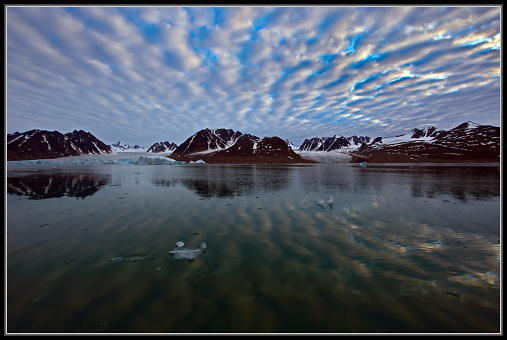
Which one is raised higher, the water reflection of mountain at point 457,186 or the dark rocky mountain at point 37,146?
the dark rocky mountain at point 37,146

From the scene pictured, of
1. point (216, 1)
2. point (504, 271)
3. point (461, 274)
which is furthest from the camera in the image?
point (216, 1)

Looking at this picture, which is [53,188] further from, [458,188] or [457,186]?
[457,186]

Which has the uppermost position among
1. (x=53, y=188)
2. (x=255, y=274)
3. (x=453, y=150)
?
(x=453, y=150)

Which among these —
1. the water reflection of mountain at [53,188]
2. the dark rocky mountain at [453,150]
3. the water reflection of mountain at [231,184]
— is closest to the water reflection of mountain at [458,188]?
the water reflection of mountain at [231,184]

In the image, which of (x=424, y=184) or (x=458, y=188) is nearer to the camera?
(x=458, y=188)

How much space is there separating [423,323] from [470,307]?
1603 millimetres

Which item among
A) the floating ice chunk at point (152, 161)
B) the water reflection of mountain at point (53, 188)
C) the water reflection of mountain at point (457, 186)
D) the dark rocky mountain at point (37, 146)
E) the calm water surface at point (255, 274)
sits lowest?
the water reflection of mountain at point (457, 186)

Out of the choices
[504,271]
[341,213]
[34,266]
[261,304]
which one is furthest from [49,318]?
[341,213]

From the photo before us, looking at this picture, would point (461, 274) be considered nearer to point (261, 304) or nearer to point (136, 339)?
point (261, 304)

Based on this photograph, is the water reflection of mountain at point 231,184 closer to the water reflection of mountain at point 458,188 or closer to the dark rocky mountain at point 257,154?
the water reflection of mountain at point 458,188

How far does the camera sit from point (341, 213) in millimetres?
13516

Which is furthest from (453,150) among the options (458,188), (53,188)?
(53,188)

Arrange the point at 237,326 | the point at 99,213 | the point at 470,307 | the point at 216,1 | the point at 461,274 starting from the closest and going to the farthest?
the point at 237,326
the point at 470,307
the point at 461,274
the point at 216,1
the point at 99,213

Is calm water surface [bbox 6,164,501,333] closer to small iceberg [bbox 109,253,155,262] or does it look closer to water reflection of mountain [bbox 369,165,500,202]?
small iceberg [bbox 109,253,155,262]
